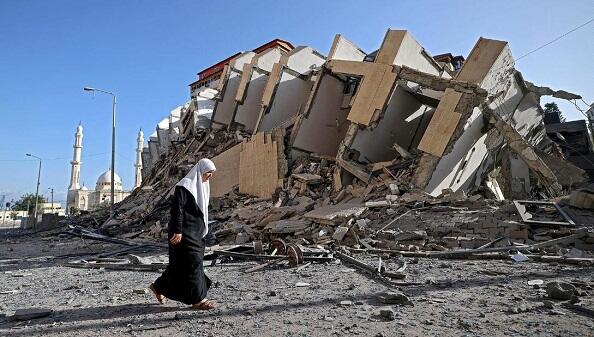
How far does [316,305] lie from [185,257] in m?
1.28

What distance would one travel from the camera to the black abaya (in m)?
3.18

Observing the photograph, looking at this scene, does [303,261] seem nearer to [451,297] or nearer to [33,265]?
[451,297]

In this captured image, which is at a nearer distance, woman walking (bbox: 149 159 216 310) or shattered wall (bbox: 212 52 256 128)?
woman walking (bbox: 149 159 216 310)

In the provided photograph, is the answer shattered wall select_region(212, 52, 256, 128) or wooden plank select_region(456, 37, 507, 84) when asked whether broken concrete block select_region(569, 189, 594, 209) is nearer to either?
wooden plank select_region(456, 37, 507, 84)

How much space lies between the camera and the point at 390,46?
10234 millimetres

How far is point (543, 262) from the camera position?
15.9ft

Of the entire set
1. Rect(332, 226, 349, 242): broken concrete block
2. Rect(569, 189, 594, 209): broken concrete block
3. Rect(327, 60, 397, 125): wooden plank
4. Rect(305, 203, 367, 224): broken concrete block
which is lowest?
Rect(332, 226, 349, 242): broken concrete block

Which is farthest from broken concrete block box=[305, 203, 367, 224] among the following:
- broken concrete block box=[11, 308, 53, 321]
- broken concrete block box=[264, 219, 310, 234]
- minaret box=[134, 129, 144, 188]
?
minaret box=[134, 129, 144, 188]

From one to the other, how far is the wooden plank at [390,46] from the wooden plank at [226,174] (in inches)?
252

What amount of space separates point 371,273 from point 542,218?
186 inches

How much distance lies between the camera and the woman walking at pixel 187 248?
3.20m

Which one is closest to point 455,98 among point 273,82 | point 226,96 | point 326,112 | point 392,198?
point 392,198

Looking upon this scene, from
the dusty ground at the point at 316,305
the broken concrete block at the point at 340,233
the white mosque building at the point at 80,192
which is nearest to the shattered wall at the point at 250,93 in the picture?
the broken concrete block at the point at 340,233

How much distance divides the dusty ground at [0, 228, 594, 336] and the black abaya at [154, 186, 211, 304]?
0.17 m
